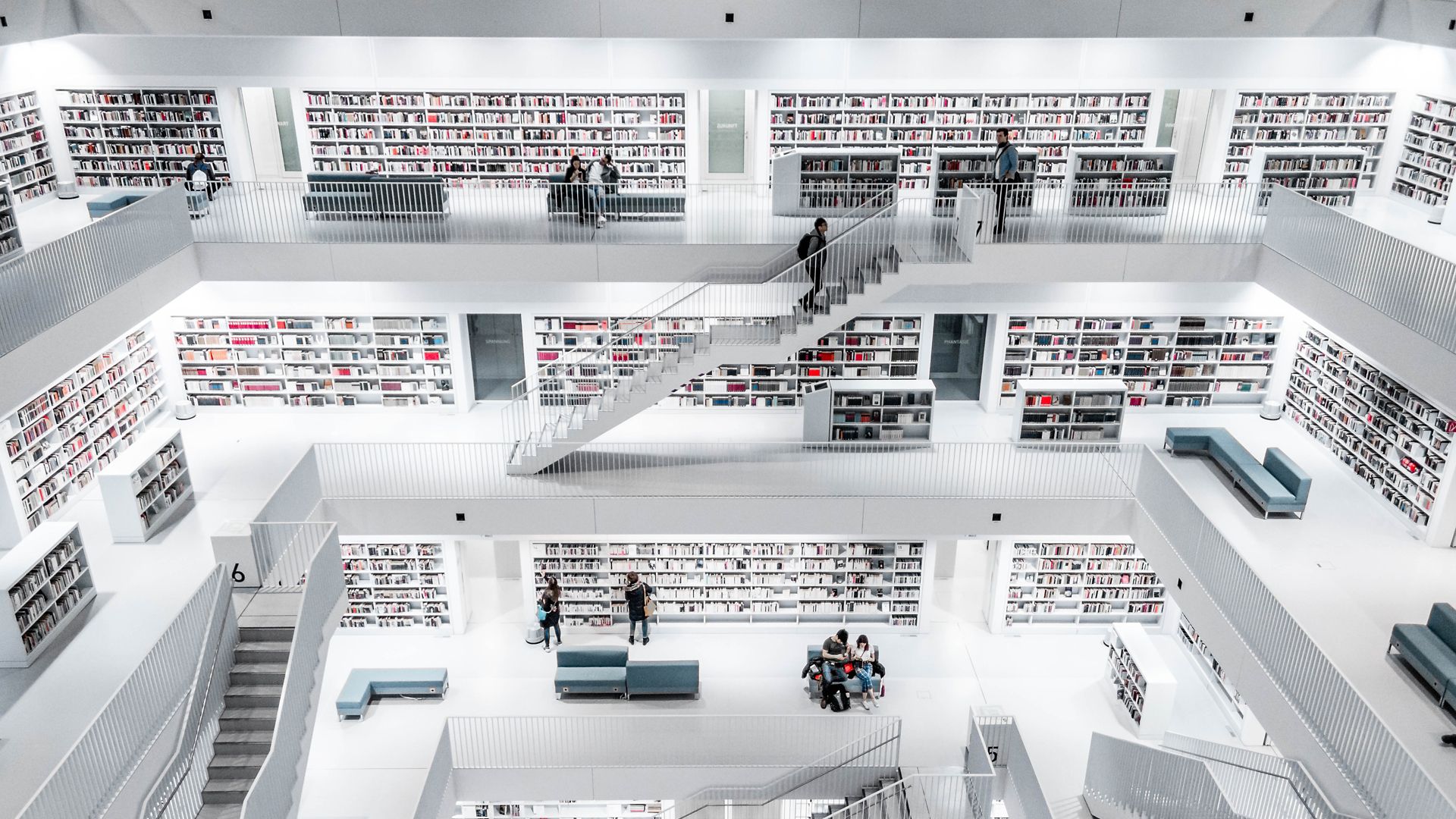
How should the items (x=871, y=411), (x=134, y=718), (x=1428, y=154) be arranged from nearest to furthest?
(x=134, y=718), (x=871, y=411), (x=1428, y=154)

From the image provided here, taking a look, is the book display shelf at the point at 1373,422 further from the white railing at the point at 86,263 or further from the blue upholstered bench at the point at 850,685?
the white railing at the point at 86,263

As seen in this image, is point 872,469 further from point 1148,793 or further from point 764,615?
point 1148,793

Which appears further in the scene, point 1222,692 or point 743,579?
point 743,579

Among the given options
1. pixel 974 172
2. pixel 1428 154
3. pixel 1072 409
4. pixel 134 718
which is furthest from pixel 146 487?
pixel 1428 154

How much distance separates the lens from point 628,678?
12.8 meters

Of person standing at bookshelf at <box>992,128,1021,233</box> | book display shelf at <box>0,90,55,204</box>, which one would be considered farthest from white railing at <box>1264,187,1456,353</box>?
book display shelf at <box>0,90,55,204</box>

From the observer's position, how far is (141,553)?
10.5m

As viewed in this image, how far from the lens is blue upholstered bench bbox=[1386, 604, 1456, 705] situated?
8.09 m

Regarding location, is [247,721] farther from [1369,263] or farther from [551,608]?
[1369,263]

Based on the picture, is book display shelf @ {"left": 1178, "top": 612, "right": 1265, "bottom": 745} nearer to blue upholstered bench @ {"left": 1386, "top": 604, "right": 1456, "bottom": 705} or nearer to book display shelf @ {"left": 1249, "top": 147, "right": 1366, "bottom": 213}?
blue upholstered bench @ {"left": 1386, "top": 604, "right": 1456, "bottom": 705}

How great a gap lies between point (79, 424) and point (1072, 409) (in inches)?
457

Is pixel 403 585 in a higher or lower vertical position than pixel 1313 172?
lower

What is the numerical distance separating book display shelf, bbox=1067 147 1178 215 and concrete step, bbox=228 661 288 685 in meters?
9.80

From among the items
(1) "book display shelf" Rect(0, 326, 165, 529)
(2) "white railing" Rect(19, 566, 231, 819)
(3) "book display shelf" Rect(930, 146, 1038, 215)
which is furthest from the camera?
(3) "book display shelf" Rect(930, 146, 1038, 215)
